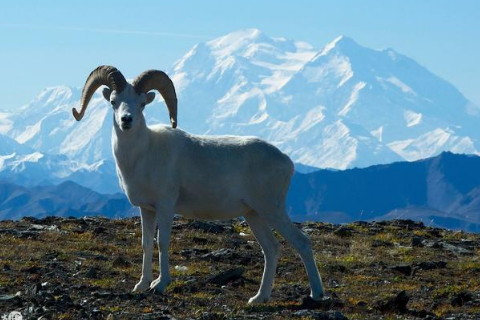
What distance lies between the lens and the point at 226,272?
2414 cm

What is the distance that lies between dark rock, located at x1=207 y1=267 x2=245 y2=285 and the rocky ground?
2 cm

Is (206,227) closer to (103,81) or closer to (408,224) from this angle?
(408,224)

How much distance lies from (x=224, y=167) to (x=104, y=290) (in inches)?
131

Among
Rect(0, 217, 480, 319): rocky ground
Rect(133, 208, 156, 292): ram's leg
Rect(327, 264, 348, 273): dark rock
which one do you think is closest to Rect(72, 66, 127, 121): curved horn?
Rect(133, 208, 156, 292): ram's leg

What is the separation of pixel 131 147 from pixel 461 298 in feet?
22.9

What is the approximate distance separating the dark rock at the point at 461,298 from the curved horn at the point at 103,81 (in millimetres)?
7612

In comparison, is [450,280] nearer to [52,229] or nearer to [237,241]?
[237,241]

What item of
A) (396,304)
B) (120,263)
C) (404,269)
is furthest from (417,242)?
(396,304)

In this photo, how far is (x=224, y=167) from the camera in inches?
891

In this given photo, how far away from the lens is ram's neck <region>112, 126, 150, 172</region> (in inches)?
897

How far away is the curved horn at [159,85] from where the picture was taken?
76.1 feet

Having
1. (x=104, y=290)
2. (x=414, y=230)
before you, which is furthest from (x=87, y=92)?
(x=414, y=230)

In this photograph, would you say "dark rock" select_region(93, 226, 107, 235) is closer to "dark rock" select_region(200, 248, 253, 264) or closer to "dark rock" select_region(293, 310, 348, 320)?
"dark rock" select_region(200, 248, 253, 264)

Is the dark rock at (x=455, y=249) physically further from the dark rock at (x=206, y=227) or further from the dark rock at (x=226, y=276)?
the dark rock at (x=226, y=276)
